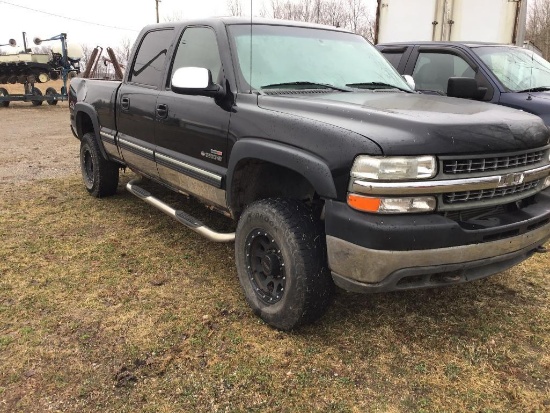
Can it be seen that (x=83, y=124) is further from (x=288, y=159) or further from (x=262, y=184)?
(x=288, y=159)

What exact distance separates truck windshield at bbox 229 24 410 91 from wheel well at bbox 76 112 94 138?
9.75ft

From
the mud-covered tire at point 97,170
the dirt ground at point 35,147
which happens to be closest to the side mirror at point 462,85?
the mud-covered tire at point 97,170

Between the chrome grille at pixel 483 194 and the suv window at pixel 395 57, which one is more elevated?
the suv window at pixel 395 57

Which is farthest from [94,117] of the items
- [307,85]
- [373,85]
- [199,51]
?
[373,85]

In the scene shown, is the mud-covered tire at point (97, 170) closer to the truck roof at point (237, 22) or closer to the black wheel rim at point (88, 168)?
the black wheel rim at point (88, 168)

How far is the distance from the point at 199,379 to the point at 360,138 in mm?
1456

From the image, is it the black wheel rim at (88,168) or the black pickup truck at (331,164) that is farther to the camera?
the black wheel rim at (88,168)

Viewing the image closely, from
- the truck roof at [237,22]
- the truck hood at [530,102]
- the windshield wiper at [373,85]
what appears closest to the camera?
the windshield wiper at [373,85]

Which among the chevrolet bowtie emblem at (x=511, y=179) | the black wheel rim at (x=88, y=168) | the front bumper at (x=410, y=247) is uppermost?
the chevrolet bowtie emblem at (x=511, y=179)

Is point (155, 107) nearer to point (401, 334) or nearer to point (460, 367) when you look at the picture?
point (401, 334)

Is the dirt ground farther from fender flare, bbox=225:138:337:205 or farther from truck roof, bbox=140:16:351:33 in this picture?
fender flare, bbox=225:138:337:205

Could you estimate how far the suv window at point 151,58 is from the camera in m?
4.20

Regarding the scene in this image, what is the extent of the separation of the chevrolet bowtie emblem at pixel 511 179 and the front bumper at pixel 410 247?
185mm

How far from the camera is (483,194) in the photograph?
99.3 inches
